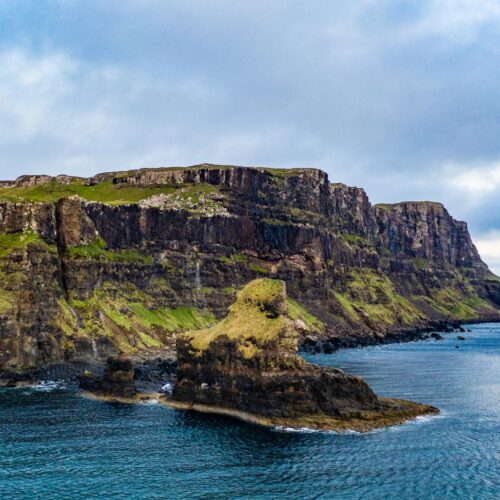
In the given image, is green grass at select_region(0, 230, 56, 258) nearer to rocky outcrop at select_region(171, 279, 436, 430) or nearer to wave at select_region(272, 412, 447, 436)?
rocky outcrop at select_region(171, 279, 436, 430)

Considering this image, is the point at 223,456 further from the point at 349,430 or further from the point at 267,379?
the point at 267,379

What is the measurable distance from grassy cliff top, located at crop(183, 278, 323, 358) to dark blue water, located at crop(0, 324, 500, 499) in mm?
12925

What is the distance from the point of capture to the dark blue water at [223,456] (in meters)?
58.4

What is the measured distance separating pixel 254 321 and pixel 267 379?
13.0 metres

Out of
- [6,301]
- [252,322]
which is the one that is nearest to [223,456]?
[252,322]

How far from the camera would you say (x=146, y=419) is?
8812 cm

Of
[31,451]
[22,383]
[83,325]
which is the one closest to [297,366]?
[31,451]

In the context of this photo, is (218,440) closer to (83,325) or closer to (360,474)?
(360,474)

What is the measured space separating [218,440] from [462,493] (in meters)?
30.8

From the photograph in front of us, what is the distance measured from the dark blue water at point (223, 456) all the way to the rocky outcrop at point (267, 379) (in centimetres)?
407

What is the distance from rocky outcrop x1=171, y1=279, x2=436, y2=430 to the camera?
3339 inches

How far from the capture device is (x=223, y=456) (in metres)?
69.1

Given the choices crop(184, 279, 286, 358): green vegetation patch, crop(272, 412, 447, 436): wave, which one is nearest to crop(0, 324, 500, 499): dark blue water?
crop(272, 412, 447, 436): wave

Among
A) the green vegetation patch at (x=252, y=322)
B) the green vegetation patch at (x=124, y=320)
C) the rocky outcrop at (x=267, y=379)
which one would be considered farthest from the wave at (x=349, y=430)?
the green vegetation patch at (x=124, y=320)
